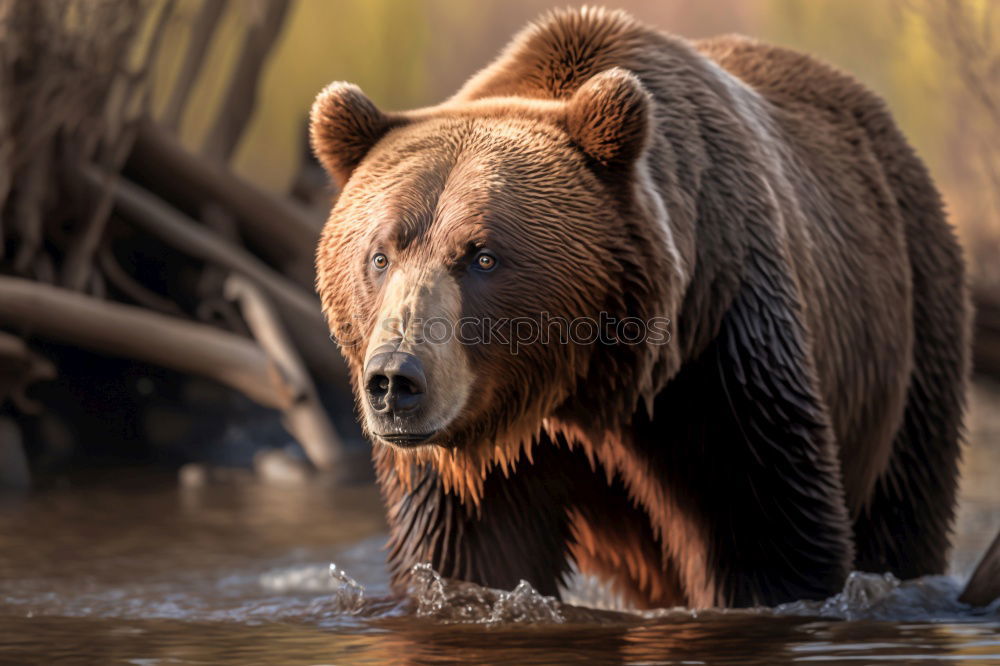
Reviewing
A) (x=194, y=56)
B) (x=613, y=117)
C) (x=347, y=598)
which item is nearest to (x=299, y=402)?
(x=194, y=56)

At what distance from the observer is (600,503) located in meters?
4.59

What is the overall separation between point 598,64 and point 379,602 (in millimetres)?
1712

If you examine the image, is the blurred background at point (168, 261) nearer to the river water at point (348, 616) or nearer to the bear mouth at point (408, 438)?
the river water at point (348, 616)

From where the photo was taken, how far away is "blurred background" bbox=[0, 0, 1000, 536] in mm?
9258

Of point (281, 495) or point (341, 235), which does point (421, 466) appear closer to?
point (341, 235)

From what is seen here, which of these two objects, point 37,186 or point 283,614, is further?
point 37,186

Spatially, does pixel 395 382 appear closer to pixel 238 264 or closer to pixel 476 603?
pixel 476 603

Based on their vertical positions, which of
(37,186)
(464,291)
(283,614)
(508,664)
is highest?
(37,186)

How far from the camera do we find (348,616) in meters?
4.38

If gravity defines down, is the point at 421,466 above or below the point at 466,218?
below

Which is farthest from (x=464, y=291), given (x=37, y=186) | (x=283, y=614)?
(x=37, y=186)

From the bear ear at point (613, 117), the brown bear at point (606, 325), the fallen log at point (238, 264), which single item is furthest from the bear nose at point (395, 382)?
the fallen log at point (238, 264)

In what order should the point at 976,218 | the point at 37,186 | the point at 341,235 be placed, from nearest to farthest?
the point at 341,235, the point at 37,186, the point at 976,218

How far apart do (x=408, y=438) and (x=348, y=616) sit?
3.10 feet
